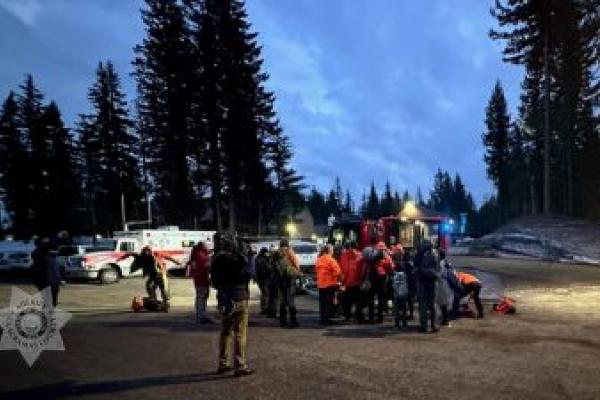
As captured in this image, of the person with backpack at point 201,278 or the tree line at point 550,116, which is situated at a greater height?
the tree line at point 550,116

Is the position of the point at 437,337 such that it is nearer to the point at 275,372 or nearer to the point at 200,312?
the point at 275,372

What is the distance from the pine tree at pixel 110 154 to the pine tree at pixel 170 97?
9278 millimetres

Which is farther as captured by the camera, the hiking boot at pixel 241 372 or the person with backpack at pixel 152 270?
the person with backpack at pixel 152 270

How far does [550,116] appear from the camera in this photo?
62125 millimetres

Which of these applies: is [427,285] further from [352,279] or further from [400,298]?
[352,279]

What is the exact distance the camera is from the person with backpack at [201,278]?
1834 centimetres

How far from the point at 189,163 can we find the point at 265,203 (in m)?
11.5

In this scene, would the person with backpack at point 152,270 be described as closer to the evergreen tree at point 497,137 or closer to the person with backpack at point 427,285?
the person with backpack at point 427,285

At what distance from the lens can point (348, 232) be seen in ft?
96.0

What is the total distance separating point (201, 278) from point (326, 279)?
3.13 meters

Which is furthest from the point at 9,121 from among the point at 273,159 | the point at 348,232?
the point at 348,232

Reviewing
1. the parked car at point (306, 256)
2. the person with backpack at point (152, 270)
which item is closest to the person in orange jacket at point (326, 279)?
the person with backpack at point (152, 270)

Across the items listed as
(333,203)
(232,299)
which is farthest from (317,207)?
(232,299)

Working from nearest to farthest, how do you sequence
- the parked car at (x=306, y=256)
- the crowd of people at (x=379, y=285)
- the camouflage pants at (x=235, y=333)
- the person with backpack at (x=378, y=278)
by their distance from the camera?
the camouflage pants at (x=235, y=333) → the crowd of people at (x=379, y=285) → the person with backpack at (x=378, y=278) → the parked car at (x=306, y=256)
